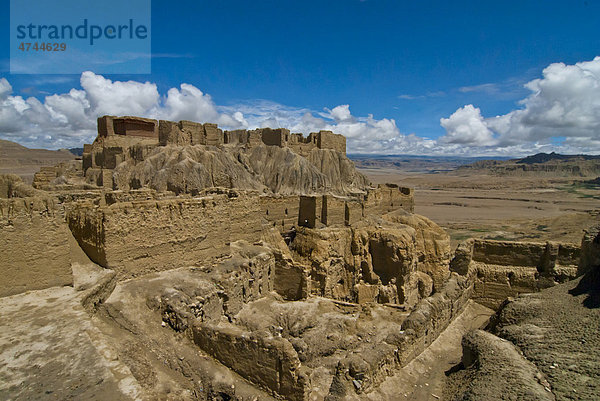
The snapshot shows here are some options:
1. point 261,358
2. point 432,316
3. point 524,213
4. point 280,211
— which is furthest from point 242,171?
point 524,213

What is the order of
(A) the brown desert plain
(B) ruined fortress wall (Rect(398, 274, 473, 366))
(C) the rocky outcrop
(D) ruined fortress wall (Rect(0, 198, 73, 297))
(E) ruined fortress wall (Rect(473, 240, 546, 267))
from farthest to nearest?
(A) the brown desert plain
(E) ruined fortress wall (Rect(473, 240, 546, 267))
(B) ruined fortress wall (Rect(398, 274, 473, 366))
(D) ruined fortress wall (Rect(0, 198, 73, 297))
(C) the rocky outcrop

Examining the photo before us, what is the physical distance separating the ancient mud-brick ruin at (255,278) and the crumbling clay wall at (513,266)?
0.13 feet

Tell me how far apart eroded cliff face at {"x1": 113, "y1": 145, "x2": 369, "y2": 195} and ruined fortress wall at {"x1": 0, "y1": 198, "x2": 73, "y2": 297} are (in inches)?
734

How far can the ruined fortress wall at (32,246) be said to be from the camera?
6484 mm

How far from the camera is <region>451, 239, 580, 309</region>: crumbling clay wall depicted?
1173 centimetres

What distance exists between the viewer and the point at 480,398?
477 cm

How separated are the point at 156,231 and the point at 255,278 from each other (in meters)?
3.53

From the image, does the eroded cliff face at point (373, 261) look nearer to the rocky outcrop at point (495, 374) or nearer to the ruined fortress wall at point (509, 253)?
the ruined fortress wall at point (509, 253)

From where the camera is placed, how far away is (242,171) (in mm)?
33656

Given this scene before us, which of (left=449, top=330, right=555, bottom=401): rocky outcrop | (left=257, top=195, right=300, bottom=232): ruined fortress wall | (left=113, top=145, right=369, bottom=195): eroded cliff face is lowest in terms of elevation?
(left=449, top=330, right=555, bottom=401): rocky outcrop

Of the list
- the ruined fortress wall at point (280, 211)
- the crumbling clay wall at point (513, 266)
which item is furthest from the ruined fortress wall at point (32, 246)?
the crumbling clay wall at point (513, 266)

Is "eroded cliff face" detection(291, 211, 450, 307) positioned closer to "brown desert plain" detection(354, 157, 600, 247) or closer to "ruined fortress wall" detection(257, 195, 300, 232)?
"ruined fortress wall" detection(257, 195, 300, 232)

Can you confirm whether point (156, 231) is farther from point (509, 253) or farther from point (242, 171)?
point (242, 171)

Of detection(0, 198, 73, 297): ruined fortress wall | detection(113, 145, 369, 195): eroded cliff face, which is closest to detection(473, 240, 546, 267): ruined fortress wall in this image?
detection(0, 198, 73, 297): ruined fortress wall
